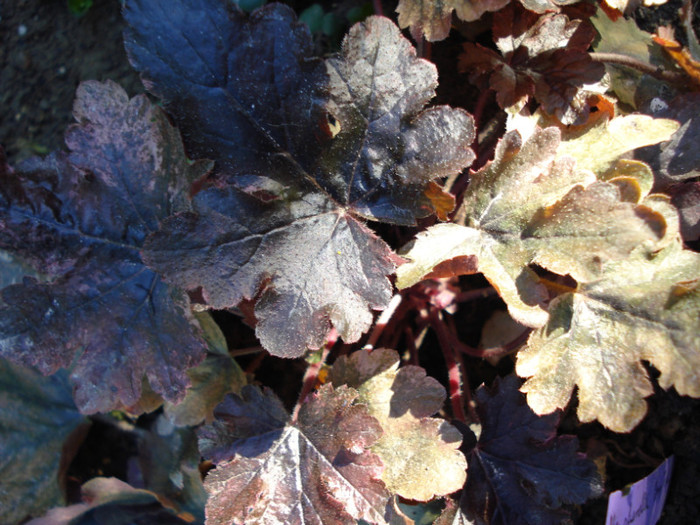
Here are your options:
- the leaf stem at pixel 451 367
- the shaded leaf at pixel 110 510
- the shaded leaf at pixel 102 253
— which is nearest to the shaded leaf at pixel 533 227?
the leaf stem at pixel 451 367

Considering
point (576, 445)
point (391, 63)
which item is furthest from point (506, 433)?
point (391, 63)

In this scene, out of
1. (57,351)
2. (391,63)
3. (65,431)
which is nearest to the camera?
(391,63)

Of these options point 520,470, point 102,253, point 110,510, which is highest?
point 102,253

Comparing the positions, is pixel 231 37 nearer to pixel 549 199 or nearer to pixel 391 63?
pixel 391 63

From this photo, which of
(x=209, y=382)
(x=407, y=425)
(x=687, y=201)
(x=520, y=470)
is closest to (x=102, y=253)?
(x=209, y=382)

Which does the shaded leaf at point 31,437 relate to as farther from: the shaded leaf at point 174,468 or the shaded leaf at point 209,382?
the shaded leaf at point 209,382

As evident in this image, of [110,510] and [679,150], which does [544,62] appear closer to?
[679,150]
